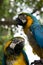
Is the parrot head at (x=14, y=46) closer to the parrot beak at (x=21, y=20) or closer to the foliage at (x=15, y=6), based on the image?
the parrot beak at (x=21, y=20)

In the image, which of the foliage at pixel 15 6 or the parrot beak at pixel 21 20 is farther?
the foliage at pixel 15 6

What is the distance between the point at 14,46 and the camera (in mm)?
1915

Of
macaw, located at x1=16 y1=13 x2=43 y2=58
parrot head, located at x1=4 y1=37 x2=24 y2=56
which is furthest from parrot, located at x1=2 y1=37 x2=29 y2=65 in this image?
macaw, located at x1=16 y1=13 x2=43 y2=58

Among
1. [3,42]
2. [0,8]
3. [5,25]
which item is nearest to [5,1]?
[0,8]

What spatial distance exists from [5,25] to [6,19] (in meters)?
0.06

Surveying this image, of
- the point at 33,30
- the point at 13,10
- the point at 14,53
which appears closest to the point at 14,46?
the point at 14,53

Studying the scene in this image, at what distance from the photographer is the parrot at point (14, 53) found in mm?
1911

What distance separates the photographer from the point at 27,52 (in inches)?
81.8

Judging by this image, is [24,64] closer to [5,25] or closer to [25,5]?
[5,25]

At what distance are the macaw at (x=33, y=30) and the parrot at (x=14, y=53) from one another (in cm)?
12

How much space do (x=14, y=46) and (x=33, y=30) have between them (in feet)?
0.73

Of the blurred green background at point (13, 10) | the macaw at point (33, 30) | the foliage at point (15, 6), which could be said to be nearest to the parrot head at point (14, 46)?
the macaw at point (33, 30)

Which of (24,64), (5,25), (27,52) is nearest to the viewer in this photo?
(24,64)

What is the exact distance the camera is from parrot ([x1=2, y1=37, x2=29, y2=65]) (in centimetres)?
191
